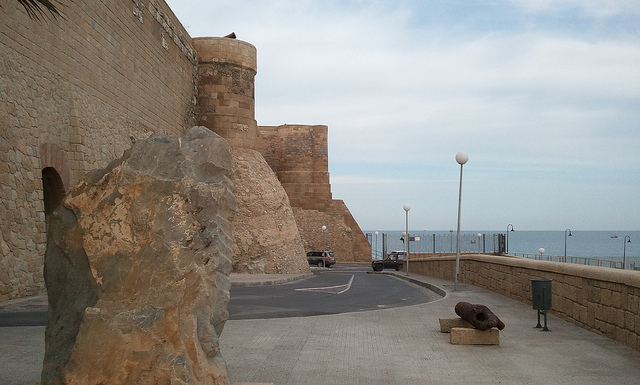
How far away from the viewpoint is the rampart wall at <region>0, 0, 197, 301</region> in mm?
13383

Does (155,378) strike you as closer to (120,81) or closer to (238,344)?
(238,344)

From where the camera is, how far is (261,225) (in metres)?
29.5

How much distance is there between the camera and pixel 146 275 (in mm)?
4559

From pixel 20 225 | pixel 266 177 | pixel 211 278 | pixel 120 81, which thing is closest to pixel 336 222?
pixel 266 177

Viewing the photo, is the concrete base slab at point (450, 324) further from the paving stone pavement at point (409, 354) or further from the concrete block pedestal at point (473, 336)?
the concrete block pedestal at point (473, 336)

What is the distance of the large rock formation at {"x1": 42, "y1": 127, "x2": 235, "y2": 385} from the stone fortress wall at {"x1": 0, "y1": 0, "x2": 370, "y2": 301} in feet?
30.5

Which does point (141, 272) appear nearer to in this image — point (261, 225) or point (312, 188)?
point (261, 225)

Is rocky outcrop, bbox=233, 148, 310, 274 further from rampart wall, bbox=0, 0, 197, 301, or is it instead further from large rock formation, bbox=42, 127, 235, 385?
large rock formation, bbox=42, 127, 235, 385

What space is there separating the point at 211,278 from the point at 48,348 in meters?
1.28

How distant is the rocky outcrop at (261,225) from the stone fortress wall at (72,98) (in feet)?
11.6

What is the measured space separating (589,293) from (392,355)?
3.46 m

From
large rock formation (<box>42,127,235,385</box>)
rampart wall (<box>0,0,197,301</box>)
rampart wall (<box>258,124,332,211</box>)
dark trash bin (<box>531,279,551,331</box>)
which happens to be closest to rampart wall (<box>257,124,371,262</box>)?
rampart wall (<box>258,124,332,211</box>)

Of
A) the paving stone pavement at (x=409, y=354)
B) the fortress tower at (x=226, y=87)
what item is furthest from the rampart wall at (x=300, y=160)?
the paving stone pavement at (x=409, y=354)

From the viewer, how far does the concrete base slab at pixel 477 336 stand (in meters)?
8.30
